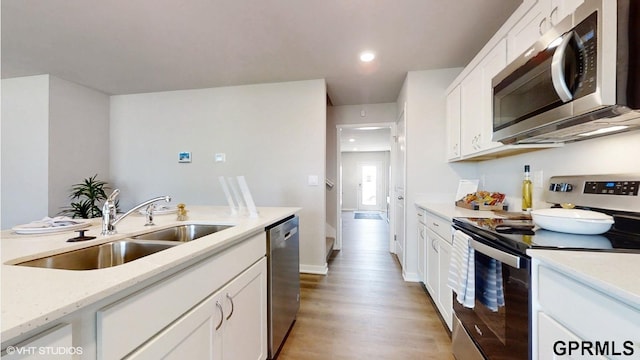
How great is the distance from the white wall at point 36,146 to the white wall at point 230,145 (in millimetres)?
576

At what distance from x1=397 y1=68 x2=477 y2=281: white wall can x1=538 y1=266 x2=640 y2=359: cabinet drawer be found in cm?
208

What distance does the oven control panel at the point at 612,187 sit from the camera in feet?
3.65

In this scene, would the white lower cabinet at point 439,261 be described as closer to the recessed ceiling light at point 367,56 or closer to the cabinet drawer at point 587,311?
the cabinet drawer at point 587,311

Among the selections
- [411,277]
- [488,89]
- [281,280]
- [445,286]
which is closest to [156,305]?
[281,280]

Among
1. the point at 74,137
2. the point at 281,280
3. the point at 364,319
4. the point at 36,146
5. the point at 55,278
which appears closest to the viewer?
the point at 55,278

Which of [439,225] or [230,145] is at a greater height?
[230,145]

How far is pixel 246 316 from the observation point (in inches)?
50.0

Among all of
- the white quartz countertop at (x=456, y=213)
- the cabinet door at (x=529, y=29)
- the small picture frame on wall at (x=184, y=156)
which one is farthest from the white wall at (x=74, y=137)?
the cabinet door at (x=529, y=29)

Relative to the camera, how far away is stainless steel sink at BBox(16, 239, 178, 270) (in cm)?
91

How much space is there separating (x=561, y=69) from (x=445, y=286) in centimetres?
151

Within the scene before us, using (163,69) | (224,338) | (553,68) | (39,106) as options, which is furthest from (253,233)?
(39,106)

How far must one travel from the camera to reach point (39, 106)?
10.1ft

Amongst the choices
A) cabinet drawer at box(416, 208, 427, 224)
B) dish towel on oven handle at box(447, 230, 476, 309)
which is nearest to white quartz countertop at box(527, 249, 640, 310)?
dish towel on oven handle at box(447, 230, 476, 309)

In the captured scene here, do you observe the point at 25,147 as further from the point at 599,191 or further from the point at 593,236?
the point at 599,191
